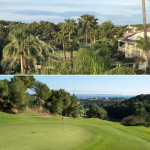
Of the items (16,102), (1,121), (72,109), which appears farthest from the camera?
(72,109)

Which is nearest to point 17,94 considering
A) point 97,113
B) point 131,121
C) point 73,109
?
point 73,109

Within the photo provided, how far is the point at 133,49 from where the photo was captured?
20.7 ft

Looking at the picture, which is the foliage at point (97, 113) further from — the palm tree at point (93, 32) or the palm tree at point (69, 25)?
the palm tree at point (69, 25)

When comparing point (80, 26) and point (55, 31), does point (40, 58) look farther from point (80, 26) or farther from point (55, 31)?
point (80, 26)

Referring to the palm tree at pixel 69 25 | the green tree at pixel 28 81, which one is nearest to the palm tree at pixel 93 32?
the palm tree at pixel 69 25

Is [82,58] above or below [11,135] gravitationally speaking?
above

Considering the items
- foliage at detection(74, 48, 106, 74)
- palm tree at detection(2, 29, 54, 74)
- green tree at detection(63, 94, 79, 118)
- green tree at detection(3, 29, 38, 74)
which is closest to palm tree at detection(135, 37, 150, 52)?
foliage at detection(74, 48, 106, 74)

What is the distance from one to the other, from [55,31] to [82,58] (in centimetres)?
99

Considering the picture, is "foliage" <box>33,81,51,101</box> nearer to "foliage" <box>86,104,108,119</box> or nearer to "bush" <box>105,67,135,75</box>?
"foliage" <box>86,104,108,119</box>

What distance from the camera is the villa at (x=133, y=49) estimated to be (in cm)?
608

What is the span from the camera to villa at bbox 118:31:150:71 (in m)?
6.08

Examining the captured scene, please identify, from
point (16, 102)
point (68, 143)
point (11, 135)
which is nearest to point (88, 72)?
A: point (68, 143)

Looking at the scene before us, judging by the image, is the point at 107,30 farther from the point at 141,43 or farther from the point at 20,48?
the point at 20,48

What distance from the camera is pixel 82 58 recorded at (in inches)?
245
